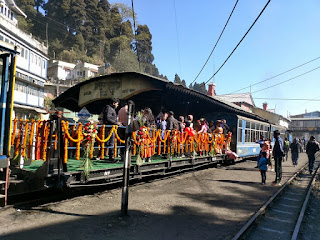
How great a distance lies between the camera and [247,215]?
5.79 m

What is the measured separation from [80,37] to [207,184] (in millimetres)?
70573

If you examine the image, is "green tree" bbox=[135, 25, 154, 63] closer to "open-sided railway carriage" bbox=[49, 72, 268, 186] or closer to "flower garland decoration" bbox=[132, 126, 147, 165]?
"open-sided railway carriage" bbox=[49, 72, 268, 186]

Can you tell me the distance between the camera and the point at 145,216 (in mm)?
5426

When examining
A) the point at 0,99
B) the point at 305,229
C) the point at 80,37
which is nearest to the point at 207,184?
the point at 305,229

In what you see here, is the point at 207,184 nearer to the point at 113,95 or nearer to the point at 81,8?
the point at 113,95

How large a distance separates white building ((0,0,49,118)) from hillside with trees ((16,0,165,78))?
110ft

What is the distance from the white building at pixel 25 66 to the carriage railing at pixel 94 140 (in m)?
21.4

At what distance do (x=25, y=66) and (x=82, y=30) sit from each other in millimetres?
46106

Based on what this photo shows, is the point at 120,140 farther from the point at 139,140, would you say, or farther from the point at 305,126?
the point at 305,126

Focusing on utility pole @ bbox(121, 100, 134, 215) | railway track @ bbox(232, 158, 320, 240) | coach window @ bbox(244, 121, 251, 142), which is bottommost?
railway track @ bbox(232, 158, 320, 240)

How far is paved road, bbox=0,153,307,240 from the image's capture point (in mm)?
4383

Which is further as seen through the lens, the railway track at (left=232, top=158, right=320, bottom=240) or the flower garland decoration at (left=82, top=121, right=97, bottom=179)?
the flower garland decoration at (left=82, top=121, right=97, bottom=179)

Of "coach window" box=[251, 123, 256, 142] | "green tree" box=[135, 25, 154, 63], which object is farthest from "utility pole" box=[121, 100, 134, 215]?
"green tree" box=[135, 25, 154, 63]

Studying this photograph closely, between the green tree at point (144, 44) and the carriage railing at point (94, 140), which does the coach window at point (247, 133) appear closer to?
the carriage railing at point (94, 140)
